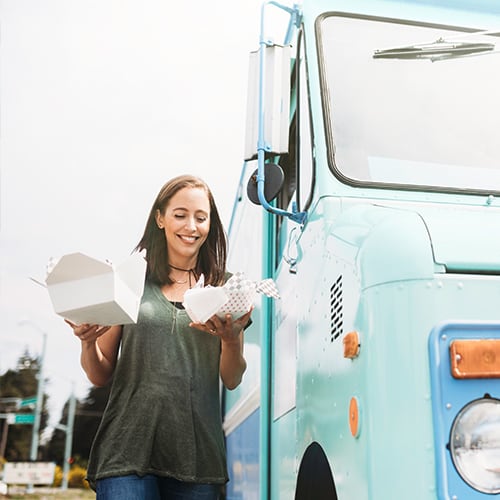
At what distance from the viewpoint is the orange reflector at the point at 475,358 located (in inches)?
60.2

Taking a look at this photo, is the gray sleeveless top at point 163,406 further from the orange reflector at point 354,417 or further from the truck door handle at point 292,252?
the orange reflector at point 354,417

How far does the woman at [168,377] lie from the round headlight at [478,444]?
885 mm

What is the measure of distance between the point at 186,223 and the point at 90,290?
2.03ft

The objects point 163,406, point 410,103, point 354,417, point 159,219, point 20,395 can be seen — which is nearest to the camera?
point 354,417

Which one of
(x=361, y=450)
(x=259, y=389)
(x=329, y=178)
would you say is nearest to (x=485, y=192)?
(x=329, y=178)

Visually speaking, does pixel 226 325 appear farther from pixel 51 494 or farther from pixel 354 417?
pixel 51 494

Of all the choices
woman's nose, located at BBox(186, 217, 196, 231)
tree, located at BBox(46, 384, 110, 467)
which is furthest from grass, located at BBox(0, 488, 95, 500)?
woman's nose, located at BBox(186, 217, 196, 231)

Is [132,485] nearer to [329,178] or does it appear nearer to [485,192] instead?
[329,178]

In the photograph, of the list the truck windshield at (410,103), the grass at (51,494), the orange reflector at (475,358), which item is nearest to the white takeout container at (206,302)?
the truck windshield at (410,103)

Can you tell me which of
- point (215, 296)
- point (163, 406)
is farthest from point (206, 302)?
point (163, 406)

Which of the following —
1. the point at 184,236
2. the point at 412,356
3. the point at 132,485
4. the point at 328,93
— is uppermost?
the point at 328,93

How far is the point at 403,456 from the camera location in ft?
5.06

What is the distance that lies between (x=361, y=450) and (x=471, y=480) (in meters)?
0.26

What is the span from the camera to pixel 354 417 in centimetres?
170
